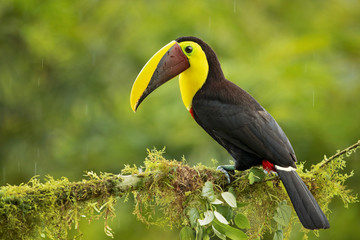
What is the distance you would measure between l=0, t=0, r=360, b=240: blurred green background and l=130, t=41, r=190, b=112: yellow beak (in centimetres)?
204

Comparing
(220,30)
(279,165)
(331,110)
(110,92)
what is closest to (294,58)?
(331,110)

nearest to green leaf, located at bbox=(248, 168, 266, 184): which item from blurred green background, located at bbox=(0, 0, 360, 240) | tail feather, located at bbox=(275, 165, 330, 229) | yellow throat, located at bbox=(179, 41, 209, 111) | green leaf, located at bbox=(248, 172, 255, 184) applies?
green leaf, located at bbox=(248, 172, 255, 184)

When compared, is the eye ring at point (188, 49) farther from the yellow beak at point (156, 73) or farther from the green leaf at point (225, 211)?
the green leaf at point (225, 211)

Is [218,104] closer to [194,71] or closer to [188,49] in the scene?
[194,71]

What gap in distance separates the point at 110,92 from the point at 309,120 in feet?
9.44

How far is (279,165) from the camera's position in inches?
126

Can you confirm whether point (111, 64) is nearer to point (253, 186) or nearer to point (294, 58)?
point (294, 58)

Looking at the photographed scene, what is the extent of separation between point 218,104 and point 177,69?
0.35 m

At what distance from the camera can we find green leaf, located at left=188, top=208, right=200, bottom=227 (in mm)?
2775

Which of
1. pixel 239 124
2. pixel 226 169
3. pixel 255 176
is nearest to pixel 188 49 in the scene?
pixel 239 124

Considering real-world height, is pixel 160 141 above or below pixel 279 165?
above

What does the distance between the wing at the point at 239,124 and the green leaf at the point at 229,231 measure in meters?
0.69

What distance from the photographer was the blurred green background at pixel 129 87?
227 inches

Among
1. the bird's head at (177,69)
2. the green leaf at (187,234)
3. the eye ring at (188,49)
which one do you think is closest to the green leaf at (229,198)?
the green leaf at (187,234)
